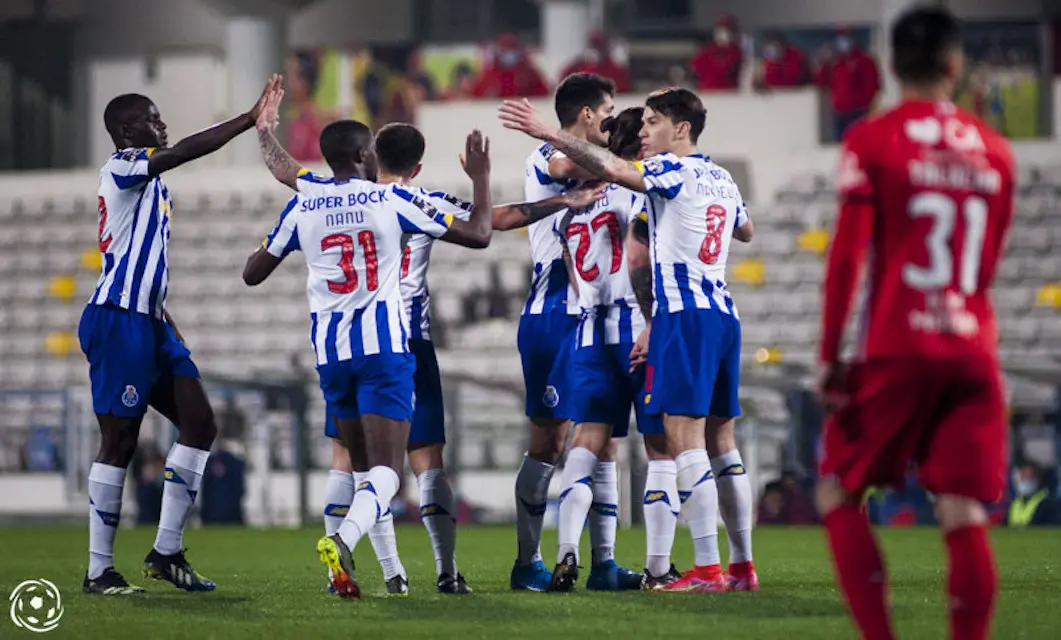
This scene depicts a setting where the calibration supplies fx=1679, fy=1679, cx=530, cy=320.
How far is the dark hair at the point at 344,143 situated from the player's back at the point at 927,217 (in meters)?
3.15

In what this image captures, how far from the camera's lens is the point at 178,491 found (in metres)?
7.74

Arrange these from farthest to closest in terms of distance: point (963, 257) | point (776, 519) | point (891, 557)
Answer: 1. point (776, 519)
2. point (891, 557)
3. point (963, 257)

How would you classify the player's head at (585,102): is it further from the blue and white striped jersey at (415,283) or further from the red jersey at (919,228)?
the red jersey at (919,228)

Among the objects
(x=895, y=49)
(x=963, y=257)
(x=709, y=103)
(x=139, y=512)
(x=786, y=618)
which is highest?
(x=709, y=103)

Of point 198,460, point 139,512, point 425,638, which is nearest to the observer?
point 425,638

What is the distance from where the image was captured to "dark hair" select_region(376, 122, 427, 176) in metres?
7.64

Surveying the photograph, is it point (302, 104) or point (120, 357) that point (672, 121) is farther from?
point (302, 104)

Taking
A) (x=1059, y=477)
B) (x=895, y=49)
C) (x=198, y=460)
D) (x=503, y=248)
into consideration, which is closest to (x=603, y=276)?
(x=198, y=460)

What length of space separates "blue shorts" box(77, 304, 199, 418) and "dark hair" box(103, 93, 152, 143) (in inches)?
33.2

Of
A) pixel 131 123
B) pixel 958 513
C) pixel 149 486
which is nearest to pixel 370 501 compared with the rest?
pixel 131 123

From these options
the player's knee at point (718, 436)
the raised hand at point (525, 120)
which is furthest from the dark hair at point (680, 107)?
the player's knee at point (718, 436)

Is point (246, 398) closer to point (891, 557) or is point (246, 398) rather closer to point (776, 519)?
point (776, 519)

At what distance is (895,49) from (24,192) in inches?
960

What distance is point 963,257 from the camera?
178 inches
